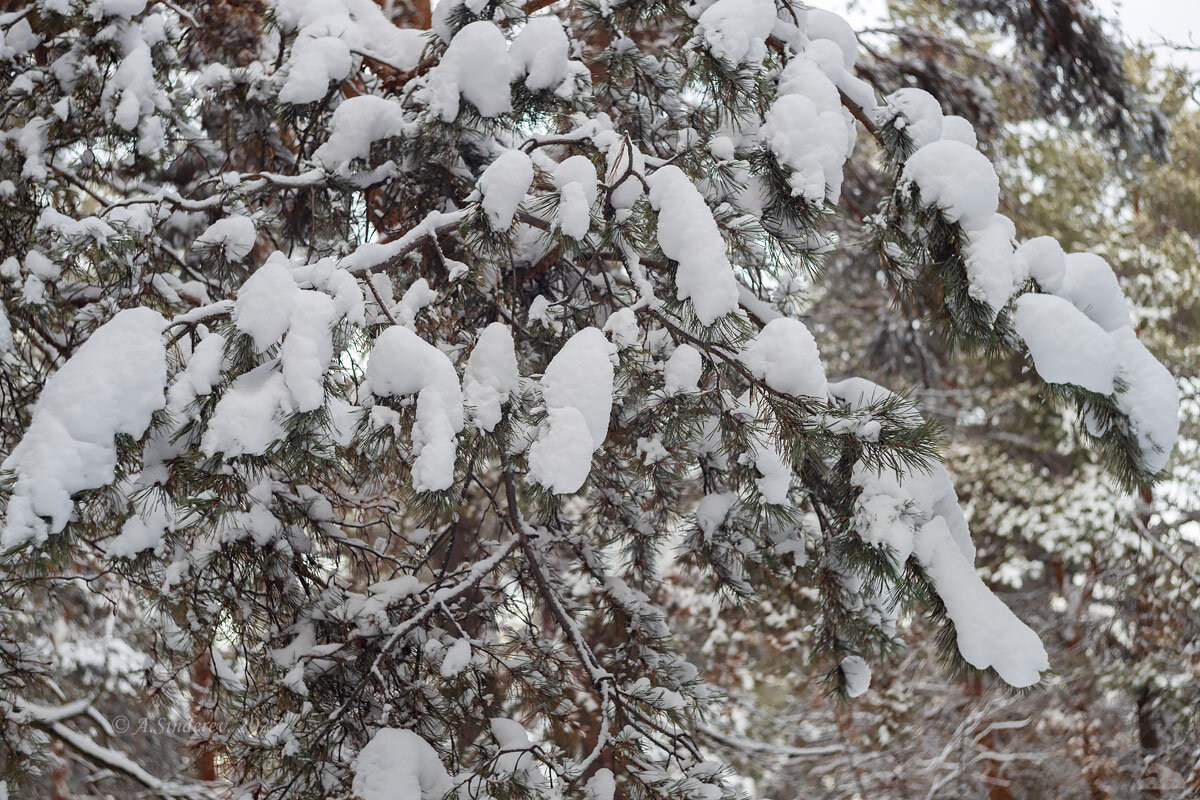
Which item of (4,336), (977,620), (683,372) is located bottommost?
(977,620)

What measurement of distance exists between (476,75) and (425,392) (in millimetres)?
1077

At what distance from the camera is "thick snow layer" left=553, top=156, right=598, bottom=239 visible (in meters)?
1.77

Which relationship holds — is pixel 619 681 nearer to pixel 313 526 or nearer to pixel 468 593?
pixel 468 593

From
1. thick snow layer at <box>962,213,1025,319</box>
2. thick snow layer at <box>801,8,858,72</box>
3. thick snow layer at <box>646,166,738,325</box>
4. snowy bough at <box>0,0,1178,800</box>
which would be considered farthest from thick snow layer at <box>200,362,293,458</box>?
thick snow layer at <box>801,8,858,72</box>

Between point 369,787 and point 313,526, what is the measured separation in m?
0.84

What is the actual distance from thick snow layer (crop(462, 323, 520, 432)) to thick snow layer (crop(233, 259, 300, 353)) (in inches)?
14.5

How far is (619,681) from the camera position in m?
2.60

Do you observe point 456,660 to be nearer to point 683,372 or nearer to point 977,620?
point 683,372

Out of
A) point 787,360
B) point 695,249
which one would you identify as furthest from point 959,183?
point 695,249

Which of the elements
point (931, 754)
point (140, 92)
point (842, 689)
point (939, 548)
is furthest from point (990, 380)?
point (140, 92)

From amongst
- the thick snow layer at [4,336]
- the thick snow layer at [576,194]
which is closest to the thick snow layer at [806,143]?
the thick snow layer at [576,194]

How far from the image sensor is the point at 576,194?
1798mm

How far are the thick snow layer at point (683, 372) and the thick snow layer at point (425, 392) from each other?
0.53m

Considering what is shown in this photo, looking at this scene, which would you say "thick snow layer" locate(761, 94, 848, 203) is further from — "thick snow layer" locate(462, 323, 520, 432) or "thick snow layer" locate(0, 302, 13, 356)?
"thick snow layer" locate(0, 302, 13, 356)
